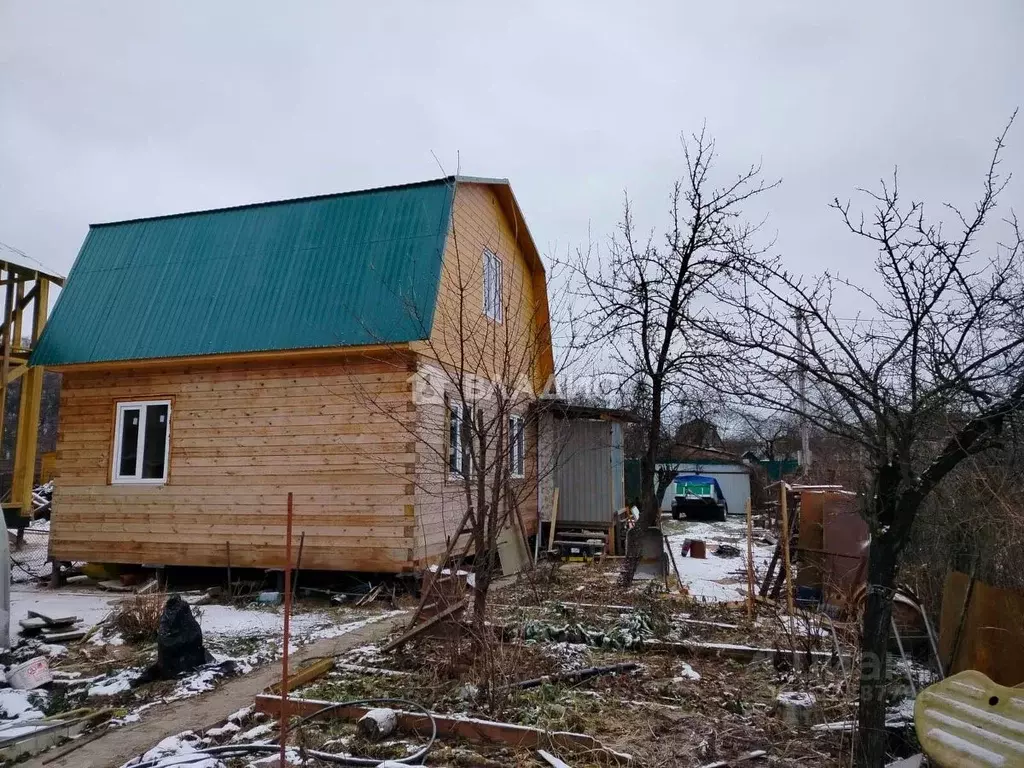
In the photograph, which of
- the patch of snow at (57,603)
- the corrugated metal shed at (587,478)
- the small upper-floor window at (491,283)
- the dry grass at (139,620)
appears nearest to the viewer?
the dry grass at (139,620)

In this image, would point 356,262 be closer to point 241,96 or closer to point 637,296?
point 637,296

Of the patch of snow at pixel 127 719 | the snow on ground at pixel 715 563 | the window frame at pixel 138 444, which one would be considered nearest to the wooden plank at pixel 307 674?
the patch of snow at pixel 127 719

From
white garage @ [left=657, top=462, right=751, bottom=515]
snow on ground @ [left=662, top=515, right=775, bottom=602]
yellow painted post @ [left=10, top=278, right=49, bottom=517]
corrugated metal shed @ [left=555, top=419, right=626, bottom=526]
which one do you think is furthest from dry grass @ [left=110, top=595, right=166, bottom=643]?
white garage @ [left=657, top=462, right=751, bottom=515]

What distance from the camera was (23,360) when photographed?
44.2 feet

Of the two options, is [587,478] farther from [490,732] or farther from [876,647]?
[876,647]

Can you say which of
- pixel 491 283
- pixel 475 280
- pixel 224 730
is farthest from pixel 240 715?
pixel 491 283

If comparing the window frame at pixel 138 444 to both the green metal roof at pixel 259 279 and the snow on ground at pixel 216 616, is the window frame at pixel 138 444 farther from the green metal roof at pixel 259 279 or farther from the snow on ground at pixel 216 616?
the snow on ground at pixel 216 616

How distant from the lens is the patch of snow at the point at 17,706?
5.84 meters

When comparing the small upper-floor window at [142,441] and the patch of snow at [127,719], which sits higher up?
the small upper-floor window at [142,441]

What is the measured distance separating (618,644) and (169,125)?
17.9 m

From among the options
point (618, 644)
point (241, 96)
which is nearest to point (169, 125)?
point (241, 96)

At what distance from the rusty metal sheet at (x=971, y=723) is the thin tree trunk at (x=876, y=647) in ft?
0.71

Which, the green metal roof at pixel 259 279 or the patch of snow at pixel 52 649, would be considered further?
the green metal roof at pixel 259 279

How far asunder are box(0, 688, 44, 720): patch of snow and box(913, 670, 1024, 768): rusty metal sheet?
6.35 m
